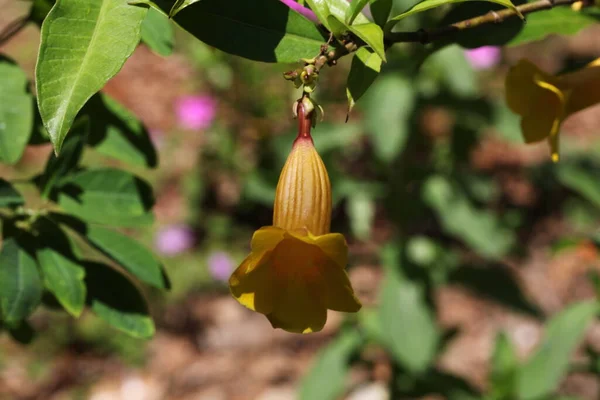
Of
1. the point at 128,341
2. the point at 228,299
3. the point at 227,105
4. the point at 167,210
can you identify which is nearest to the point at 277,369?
the point at 228,299

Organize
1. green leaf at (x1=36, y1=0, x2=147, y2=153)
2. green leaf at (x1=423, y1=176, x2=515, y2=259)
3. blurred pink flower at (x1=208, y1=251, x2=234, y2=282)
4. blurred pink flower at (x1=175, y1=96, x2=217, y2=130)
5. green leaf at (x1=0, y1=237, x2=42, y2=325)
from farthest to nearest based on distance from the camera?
blurred pink flower at (x1=175, y1=96, x2=217, y2=130) → blurred pink flower at (x1=208, y1=251, x2=234, y2=282) → green leaf at (x1=423, y1=176, x2=515, y2=259) → green leaf at (x1=0, y1=237, x2=42, y2=325) → green leaf at (x1=36, y1=0, x2=147, y2=153)

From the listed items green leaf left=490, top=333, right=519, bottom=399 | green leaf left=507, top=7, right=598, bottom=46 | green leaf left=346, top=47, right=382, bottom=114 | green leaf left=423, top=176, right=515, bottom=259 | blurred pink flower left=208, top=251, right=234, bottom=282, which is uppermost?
green leaf left=507, top=7, right=598, bottom=46

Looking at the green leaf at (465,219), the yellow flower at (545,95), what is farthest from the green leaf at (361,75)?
the green leaf at (465,219)

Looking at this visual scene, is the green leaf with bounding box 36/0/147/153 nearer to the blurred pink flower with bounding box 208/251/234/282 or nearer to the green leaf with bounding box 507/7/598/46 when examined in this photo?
the green leaf with bounding box 507/7/598/46

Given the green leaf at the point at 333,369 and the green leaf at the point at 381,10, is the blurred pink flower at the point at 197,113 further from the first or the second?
the green leaf at the point at 381,10

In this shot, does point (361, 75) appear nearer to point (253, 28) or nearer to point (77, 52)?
point (253, 28)

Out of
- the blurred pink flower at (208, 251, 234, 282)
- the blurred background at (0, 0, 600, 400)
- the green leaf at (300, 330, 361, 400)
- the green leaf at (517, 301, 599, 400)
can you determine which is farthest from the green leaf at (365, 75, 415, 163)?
the blurred pink flower at (208, 251, 234, 282)
